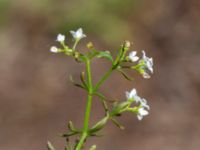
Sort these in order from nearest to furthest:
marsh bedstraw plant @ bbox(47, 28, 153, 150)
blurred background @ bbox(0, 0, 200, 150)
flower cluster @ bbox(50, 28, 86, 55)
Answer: marsh bedstraw plant @ bbox(47, 28, 153, 150) < flower cluster @ bbox(50, 28, 86, 55) < blurred background @ bbox(0, 0, 200, 150)

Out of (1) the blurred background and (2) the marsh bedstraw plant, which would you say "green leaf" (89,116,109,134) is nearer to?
(2) the marsh bedstraw plant

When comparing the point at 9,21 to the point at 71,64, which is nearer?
the point at 71,64

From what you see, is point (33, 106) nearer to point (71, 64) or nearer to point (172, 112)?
point (71, 64)

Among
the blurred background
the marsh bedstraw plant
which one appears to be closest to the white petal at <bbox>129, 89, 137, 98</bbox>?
the marsh bedstraw plant

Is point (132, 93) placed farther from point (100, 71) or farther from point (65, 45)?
point (100, 71)

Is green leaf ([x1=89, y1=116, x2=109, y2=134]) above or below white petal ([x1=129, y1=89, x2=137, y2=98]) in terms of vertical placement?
below

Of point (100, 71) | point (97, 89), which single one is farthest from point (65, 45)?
point (100, 71)

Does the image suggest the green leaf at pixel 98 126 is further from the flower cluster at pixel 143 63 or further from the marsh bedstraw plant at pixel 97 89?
the flower cluster at pixel 143 63

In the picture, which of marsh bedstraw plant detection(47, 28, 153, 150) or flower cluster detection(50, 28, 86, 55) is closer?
marsh bedstraw plant detection(47, 28, 153, 150)

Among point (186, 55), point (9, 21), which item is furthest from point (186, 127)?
point (9, 21)
